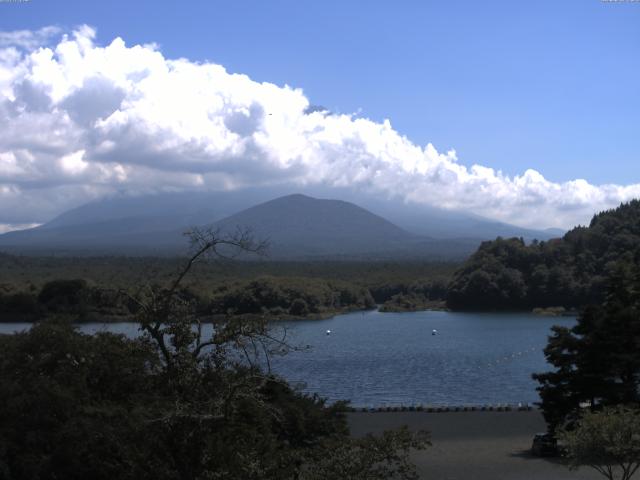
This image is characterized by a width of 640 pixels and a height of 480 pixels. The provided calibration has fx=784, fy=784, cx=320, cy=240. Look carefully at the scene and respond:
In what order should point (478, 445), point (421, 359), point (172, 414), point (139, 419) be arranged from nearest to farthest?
point (172, 414) → point (139, 419) → point (478, 445) → point (421, 359)

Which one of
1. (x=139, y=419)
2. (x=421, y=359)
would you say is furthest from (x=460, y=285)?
(x=139, y=419)

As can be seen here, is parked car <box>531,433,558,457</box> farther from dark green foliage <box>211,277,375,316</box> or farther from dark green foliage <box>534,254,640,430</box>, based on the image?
dark green foliage <box>211,277,375,316</box>

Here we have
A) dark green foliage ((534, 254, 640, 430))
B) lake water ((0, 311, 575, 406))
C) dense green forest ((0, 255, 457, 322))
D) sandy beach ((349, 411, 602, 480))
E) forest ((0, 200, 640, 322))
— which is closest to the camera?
sandy beach ((349, 411, 602, 480))

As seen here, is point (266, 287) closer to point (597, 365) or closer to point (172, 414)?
point (597, 365)

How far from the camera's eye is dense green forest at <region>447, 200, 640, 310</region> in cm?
6125

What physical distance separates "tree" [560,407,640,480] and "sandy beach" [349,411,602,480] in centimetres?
339

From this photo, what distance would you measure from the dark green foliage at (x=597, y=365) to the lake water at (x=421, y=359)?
517cm

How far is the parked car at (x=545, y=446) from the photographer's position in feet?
53.8

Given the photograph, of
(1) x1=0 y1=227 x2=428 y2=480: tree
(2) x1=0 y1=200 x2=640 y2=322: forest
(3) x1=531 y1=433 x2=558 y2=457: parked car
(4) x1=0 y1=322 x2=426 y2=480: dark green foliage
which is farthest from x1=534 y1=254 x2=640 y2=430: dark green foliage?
(2) x1=0 y1=200 x2=640 y2=322: forest

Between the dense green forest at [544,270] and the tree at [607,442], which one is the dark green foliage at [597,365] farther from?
the dense green forest at [544,270]

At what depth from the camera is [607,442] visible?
1088 cm

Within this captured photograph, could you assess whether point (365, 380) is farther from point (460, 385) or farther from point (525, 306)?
point (525, 306)

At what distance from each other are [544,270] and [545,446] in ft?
156

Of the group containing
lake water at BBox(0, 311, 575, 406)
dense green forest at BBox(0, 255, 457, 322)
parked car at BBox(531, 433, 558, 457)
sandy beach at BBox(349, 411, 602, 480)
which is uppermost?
dense green forest at BBox(0, 255, 457, 322)
